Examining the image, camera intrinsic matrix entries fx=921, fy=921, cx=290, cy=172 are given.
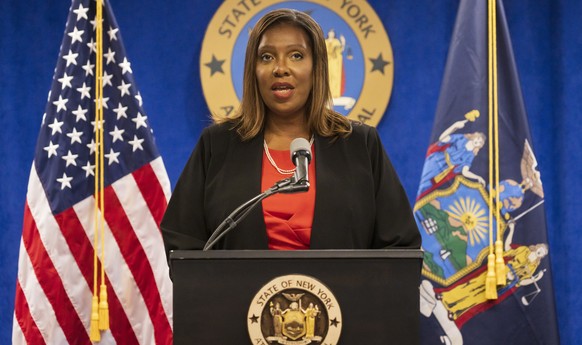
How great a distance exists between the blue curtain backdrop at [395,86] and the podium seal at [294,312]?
8.57ft

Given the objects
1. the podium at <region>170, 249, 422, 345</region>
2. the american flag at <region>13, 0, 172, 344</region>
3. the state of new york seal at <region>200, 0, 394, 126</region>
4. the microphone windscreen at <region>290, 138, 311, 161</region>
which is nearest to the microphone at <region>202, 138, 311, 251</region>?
the microphone windscreen at <region>290, 138, 311, 161</region>

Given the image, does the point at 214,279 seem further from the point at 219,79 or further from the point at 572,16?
the point at 572,16

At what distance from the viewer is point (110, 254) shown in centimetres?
384

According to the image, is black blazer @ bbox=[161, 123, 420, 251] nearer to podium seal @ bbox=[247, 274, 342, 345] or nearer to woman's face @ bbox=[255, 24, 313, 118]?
woman's face @ bbox=[255, 24, 313, 118]

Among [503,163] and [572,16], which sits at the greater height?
[572,16]

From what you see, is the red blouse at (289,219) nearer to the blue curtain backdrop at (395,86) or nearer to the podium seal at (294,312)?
the podium seal at (294,312)

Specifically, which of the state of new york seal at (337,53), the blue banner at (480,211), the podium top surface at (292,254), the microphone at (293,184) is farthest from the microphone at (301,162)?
the state of new york seal at (337,53)

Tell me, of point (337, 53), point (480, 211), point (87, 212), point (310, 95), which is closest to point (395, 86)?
point (337, 53)

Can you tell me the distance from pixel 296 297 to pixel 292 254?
91 mm

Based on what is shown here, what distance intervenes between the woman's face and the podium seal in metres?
0.64

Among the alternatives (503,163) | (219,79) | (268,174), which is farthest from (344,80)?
(268,174)

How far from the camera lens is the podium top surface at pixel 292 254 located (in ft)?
6.41

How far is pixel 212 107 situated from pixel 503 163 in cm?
144

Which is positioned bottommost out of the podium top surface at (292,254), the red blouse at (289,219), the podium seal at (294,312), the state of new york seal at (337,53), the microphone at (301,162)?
the podium seal at (294,312)
